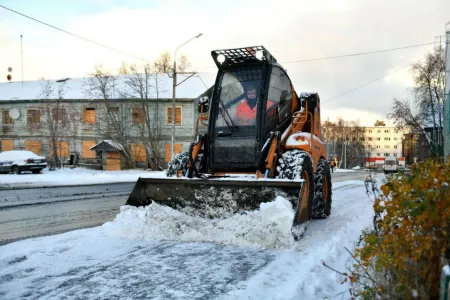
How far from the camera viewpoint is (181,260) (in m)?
4.52

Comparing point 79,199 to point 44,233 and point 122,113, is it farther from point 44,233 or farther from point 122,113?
point 122,113

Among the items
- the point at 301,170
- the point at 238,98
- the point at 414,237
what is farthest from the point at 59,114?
the point at 414,237

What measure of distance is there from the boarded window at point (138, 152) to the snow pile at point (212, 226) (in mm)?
31887

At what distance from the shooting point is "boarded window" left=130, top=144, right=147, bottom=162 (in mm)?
37438

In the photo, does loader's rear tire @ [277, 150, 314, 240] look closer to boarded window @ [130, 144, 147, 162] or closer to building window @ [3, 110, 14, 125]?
boarded window @ [130, 144, 147, 162]

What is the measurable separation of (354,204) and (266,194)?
18.8ft

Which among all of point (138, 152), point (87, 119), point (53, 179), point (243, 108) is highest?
point (87, 119)

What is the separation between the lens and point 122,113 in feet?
119

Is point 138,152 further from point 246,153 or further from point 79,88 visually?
point 246,153

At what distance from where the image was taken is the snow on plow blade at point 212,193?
5500mm

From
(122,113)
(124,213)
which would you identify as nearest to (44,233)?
(124,213)

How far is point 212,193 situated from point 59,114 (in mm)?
30544

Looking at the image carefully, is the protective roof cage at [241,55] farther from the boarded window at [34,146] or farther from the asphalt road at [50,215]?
the boarded window at [34,146]

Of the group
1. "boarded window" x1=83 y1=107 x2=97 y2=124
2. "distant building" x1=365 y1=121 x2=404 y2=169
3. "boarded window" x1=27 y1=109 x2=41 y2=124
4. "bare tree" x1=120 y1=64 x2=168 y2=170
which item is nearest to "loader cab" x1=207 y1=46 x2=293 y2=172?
"bare tree" x1=120 y1=64 x2=168 y2=170
